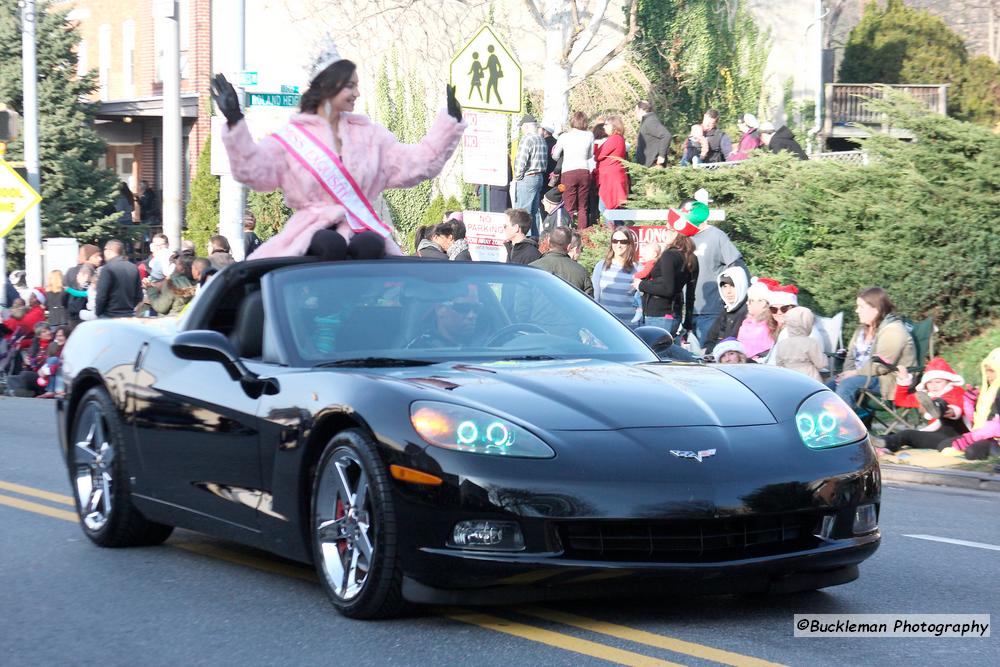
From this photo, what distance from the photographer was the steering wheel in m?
7.13

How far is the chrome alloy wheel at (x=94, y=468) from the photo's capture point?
8188 millimetres

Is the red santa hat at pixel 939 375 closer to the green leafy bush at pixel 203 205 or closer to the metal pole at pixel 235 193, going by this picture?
the metal pole at pixel 235 193

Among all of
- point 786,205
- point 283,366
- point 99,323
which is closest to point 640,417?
point 283,366

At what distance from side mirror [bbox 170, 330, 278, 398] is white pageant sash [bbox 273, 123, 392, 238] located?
7.75 ft

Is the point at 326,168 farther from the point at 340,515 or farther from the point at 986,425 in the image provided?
the point at 986,425

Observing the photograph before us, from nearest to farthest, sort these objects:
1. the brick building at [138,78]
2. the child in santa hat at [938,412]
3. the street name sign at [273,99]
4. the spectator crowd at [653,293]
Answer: the child in santa hat at [938,412] < the spectator crowd at [653,293] < the street name sign at [273,99] < the brick building at [138,78]

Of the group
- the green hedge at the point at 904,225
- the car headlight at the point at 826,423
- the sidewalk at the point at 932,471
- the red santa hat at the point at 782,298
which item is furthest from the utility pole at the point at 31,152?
the car headlight at the point at 826,423

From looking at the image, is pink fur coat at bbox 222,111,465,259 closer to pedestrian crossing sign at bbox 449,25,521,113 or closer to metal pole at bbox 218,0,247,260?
pedestrian crossing sign at bbox 449,25,521,113

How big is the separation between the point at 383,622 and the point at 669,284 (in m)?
10.2

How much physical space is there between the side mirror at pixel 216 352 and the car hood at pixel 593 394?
68cm

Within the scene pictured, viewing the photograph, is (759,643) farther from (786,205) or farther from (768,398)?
(786,205)

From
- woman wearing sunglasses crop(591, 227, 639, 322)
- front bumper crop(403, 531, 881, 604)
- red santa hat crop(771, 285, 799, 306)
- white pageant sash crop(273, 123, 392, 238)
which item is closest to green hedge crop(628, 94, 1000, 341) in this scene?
red santa hat crop(771, 285, 799, 306)

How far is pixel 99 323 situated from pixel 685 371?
3.31 m

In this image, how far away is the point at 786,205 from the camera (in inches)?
770
